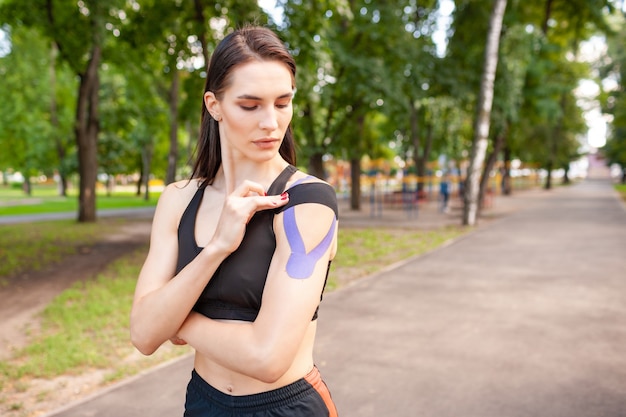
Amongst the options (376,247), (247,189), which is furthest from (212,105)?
(376,247)

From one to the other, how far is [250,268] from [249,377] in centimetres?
33

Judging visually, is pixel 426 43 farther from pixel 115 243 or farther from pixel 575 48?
pixel 115 243

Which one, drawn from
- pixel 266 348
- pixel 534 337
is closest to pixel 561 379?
pixel 534 337

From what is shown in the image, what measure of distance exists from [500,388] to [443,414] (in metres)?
0.74

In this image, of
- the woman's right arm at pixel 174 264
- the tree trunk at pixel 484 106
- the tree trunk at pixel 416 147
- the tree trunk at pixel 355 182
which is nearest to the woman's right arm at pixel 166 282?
the woman's right arm at pixel 174 264

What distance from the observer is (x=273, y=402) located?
1.54m

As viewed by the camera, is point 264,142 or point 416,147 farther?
point 416,147

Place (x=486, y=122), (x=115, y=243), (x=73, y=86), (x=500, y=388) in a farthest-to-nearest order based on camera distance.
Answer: (x=73, y=86), (x=486, y=122), (x=115, y=243), (x=500, y=388)

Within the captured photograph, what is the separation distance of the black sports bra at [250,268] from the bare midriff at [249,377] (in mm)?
196

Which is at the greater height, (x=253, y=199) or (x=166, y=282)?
(x=253, y=199)

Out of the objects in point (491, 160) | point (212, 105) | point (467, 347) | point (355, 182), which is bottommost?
point (467, 347)

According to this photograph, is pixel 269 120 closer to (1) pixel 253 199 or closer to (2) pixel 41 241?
(1) pixel 253 199

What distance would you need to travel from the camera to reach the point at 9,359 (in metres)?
5.45

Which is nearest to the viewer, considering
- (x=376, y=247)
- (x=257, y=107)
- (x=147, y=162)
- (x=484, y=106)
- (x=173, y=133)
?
(x=257, y=107)
